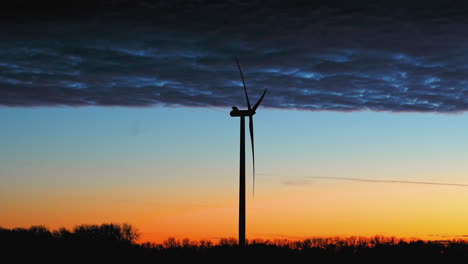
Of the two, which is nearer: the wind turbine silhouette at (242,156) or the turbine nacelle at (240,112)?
the wind turbine silhouette at (242,156)

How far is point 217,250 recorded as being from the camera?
73.2 metres

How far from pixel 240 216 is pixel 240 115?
417 inches

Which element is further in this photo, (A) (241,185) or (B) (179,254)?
(B) (179,254)

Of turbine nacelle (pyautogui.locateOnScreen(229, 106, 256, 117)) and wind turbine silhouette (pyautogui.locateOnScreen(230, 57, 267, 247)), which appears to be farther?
turbine nacelle (pyautogui.locateOnScreen(229, 106, 256, 117))

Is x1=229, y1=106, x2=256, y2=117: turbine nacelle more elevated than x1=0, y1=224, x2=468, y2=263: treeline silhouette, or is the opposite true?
x1=229, y1=106, x2=256, y2=117: turbine nacelle

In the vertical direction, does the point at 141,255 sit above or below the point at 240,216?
below

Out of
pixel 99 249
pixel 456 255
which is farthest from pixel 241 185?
pixel 456 255

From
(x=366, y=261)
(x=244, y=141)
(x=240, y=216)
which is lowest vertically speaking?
(x=366, y=261)

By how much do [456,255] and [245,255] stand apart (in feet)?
82.0

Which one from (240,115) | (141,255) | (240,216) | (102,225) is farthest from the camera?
(102,225)

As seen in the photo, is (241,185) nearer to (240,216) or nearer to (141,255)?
(240,216)

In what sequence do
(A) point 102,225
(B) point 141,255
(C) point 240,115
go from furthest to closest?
(A) point 102,225
(B) point 141,255
(C) point 240,115

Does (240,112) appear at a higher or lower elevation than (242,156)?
higher

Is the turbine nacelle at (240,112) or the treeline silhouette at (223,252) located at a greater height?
the turbine nacelle at (240,112)
